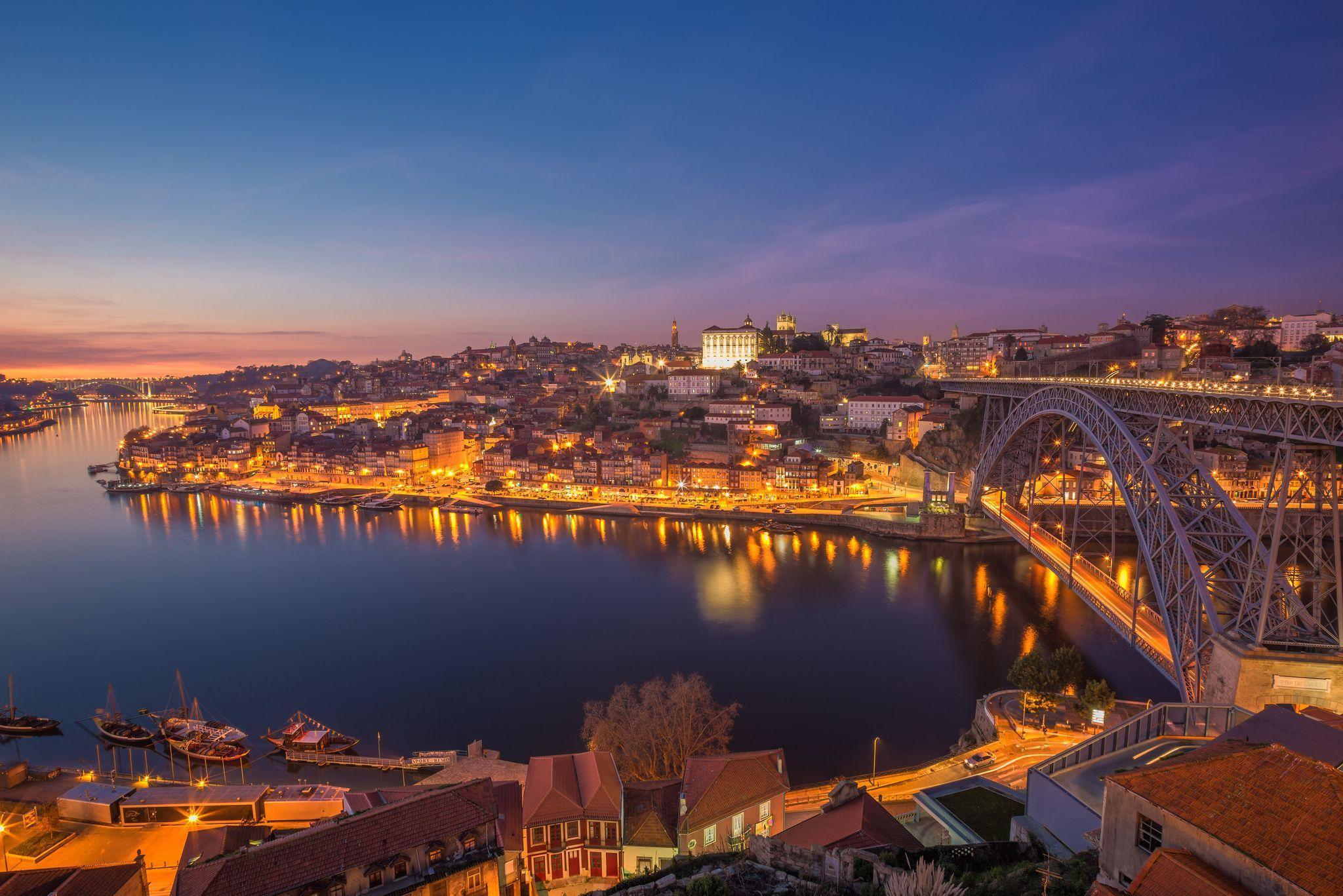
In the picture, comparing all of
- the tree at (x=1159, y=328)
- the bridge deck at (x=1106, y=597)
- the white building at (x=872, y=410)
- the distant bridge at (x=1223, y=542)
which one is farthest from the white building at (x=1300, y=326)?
the distant bridge at (x=1223, y=542)

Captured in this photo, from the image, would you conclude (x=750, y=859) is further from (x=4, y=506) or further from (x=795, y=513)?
(x=4, y=506)

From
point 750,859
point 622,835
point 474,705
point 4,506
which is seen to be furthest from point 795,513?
point 4,506

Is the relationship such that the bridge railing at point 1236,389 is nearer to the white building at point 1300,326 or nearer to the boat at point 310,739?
the boat at point 310,739

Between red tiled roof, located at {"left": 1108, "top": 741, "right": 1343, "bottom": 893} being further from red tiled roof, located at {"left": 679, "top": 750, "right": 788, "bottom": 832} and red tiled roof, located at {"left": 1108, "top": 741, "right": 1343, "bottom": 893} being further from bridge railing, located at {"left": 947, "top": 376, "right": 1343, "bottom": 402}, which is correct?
bridge railing, located at {"left": 947, "top": 376, "right": 1343, "bottom": 402}

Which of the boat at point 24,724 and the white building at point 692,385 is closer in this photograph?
the boat at point 24,724

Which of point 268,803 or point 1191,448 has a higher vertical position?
point 1191,448
